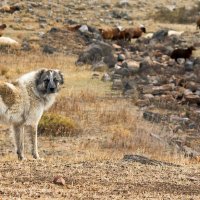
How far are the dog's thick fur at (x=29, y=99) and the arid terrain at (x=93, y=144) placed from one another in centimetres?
51

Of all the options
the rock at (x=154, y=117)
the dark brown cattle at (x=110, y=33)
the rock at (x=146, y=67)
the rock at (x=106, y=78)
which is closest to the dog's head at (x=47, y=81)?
the rock at (x=154, y=117)

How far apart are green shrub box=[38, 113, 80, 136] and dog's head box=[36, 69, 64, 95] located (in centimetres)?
365

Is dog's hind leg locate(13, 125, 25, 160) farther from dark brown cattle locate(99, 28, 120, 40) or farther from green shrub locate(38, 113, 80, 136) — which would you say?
dark brown cattle locate(99, 28, 120, 40)

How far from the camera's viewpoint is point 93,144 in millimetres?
14234

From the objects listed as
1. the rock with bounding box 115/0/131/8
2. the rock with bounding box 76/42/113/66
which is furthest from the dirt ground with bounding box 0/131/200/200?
the rock with bounding box 115/0/131/8

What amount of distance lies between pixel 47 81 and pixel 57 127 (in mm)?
3810

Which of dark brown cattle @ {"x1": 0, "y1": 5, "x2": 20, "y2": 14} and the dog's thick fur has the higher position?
the dog's thick fur

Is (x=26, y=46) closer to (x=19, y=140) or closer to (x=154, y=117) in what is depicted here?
(x=154, y=117)

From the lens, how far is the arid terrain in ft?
28.6

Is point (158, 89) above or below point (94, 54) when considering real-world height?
above

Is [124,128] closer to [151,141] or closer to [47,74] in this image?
[151,141]

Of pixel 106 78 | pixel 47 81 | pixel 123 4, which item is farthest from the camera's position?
pixel 123 4

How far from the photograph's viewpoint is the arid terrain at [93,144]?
8.71 meters

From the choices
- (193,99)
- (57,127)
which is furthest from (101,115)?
(193,99)
